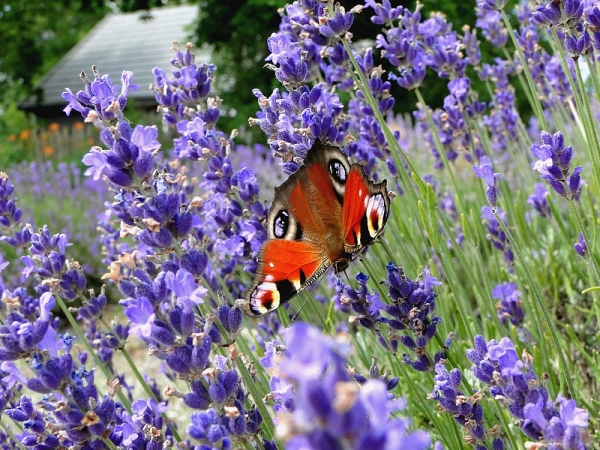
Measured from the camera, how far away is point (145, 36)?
21609 mm

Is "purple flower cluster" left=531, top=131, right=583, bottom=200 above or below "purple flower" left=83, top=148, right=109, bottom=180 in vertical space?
below

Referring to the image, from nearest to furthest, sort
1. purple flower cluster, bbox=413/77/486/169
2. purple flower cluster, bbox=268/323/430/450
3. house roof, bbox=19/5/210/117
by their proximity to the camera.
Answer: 1. purple flower cluster, bbox=268/323/430/450
2. purple flower cluster, bbox=413/77/486/169
3. house roof, bbox=19/5/210/117

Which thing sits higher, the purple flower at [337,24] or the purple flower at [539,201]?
the purple flower at [337,24]

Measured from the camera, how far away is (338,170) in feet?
5.40

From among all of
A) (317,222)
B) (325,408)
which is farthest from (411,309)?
(325,408)

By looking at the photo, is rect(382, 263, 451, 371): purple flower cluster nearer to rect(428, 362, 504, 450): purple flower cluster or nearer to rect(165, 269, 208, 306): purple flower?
rect(428, 362, 504, 450): purple flower cluster

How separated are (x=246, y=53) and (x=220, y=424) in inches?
470

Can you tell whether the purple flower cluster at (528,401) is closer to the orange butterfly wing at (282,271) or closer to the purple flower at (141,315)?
the orange butterfly wing at (282,271)

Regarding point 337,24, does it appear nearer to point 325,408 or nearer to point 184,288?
point 184,288

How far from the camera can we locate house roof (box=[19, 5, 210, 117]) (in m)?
18.7

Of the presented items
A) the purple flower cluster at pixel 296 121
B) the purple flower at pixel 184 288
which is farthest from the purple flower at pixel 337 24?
the purple flower at pixel 184 288

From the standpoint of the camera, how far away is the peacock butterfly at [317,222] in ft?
4.84

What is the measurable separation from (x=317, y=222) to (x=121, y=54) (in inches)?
826

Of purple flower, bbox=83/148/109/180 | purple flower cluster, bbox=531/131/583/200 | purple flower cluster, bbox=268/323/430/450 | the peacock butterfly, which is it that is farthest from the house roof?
purple flower cluster, bbox=268/323/430/450
